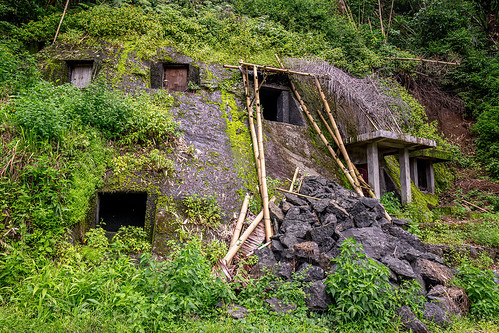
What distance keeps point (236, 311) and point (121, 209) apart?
320cm

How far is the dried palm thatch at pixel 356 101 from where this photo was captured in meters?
7.79

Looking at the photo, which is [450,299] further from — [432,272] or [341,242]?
[341,242]

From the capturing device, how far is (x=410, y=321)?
12.2ft

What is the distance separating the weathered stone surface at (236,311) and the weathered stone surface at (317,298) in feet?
2.56

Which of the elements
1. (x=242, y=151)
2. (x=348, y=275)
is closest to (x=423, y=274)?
(x=348, y=275)

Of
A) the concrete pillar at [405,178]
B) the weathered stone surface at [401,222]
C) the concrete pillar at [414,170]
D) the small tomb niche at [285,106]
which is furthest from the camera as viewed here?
the concrete pillar at [414,170]

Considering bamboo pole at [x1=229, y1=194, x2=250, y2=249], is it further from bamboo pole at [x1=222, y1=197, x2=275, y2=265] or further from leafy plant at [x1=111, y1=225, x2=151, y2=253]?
leafy plant at [x1=111, y1=225, x2=151, y2=253]

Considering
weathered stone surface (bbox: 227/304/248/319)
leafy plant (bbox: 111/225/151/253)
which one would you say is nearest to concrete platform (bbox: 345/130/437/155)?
weathered stone surface (bbox: 227/304/248/319)

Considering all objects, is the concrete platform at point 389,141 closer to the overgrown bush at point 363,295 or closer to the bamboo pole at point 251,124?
the bamboo pole at point 251,124

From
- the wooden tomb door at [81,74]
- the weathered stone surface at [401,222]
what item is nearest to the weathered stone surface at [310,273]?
the weathered stone surface at [401,222]

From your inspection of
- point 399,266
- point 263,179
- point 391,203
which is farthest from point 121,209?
point 391,203

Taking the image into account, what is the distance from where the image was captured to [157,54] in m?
8.43

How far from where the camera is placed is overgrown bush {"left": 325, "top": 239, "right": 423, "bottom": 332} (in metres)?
3.65

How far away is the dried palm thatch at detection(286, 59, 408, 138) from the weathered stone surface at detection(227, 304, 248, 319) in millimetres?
5420
